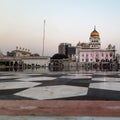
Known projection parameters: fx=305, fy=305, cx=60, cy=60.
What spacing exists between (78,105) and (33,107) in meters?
1.16

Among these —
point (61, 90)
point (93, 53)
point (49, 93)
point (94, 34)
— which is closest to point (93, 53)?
point (93, 53)

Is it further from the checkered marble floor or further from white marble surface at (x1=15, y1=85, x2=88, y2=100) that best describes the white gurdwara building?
white marble surface at (x1=15, y1=85, x2=88, y2=100)

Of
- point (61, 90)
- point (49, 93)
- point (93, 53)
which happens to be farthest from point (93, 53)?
point (49, 93)

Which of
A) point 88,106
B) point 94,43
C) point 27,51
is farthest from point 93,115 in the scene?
point 27,51

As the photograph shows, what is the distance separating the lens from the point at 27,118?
6.09 m

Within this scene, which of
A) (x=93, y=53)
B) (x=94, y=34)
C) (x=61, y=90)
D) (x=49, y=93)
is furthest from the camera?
(x=93, y=53)

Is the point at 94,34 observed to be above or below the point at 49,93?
above

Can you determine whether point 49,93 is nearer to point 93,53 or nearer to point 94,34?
point 94,34

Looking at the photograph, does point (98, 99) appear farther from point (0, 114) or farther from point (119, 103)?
point (0, 114)

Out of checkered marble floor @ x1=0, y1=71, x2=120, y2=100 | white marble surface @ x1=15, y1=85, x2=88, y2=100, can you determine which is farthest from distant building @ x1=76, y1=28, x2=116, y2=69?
white marble surface @ x1=15, y1=85, x2=88, y2=100

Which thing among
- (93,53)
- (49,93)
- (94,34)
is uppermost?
(94,34)

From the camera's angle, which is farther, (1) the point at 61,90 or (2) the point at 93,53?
(2) the point at 93,53

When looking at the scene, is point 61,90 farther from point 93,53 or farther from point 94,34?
point 93,53

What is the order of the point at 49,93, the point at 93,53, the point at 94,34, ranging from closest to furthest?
1. the point at 49,93
2. the point at 94,34
3. the point at 93,53
